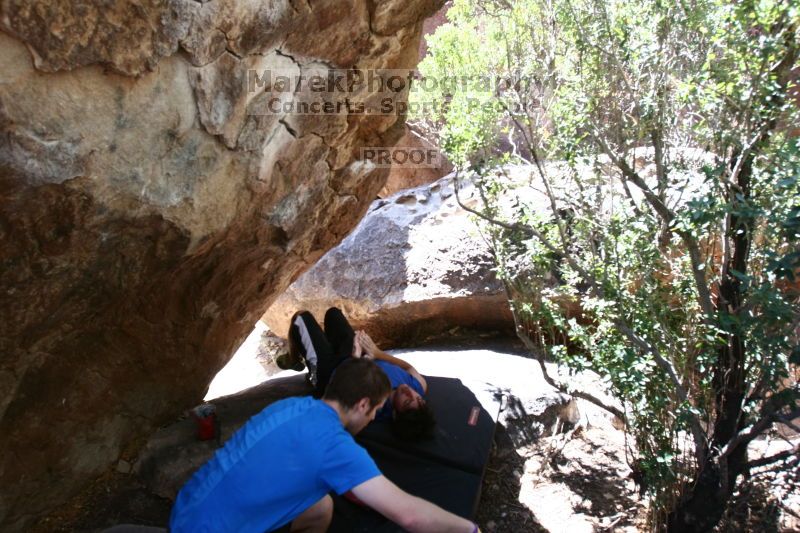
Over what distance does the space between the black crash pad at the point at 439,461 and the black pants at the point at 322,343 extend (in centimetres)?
65

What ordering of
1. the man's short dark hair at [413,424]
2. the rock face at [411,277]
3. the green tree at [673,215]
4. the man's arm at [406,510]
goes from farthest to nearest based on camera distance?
the rock face at [411,277] → the man's short dark hair at [413,424] → the green tree at [673,215] → the man's arm at [406,510]

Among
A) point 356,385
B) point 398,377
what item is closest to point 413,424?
point 398,377

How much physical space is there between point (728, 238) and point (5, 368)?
3.27 meters

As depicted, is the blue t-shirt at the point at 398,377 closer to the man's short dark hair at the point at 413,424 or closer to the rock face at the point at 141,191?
the man's short dark hair at the point at 413,424

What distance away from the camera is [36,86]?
6.54ft

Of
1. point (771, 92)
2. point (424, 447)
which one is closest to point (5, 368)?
point (424, 447)

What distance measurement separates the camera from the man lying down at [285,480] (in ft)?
6.18

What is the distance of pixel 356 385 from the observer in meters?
2.17

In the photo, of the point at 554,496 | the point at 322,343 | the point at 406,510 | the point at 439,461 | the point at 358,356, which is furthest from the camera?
the point at 322,343

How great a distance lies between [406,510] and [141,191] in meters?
1.70

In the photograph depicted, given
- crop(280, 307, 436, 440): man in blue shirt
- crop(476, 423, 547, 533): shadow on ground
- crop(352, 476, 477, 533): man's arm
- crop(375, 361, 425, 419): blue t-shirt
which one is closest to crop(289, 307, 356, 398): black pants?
crop(280, 307, 436, 440): man in blue shirt

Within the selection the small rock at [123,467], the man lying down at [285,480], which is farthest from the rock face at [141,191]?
the man lying down at [285,480]

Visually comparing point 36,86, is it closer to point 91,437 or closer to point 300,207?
point 300,207

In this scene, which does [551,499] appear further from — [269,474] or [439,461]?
[269,474]
